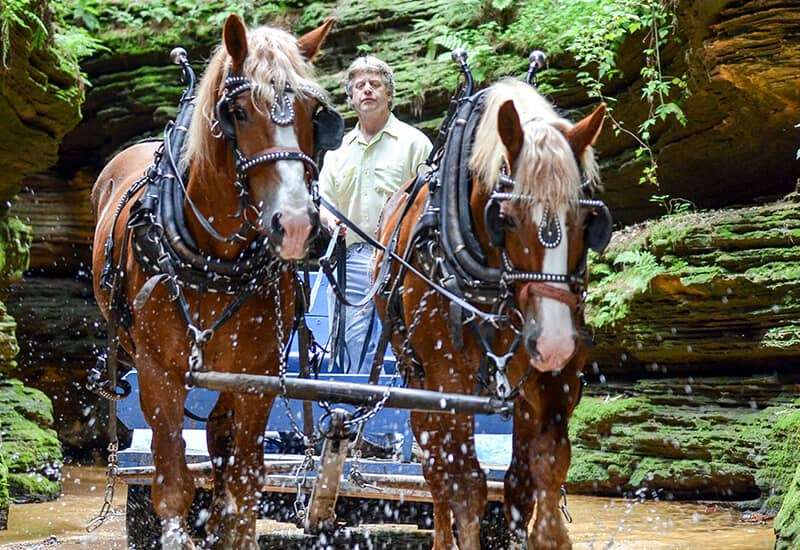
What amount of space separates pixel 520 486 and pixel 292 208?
143cm

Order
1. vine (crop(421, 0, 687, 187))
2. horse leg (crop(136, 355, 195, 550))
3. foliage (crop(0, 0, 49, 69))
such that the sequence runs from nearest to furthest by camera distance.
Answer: horse leg (crop(136, 355, 195, 550)) → foliage (crop(0, 0, 49, 69)) → vine (crop(421, 0, 687, 187))

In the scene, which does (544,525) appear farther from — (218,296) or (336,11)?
(336,11)

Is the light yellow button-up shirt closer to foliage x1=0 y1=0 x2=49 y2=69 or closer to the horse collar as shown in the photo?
the horse collar

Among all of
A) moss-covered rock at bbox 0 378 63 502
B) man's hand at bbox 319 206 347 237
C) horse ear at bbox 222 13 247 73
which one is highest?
horse ear at bbox 222 13 247 73

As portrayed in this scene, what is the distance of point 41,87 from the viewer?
28.3ft

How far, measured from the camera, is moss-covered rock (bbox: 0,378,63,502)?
9234mm

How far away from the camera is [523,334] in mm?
3531

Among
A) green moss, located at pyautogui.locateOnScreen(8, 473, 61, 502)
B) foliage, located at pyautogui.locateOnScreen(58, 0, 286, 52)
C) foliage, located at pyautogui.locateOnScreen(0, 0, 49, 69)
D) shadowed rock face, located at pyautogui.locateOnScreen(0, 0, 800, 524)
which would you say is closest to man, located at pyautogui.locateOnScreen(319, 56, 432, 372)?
shadowed rock face, located at pyautogui.locateOnScreen(0, 0, 800, 524)

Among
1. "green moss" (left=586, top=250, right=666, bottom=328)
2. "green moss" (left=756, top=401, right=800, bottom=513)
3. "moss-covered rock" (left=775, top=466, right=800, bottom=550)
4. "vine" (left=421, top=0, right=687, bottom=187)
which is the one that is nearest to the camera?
"moss-covered rock" (left=775, top=466, right=800, bottom=550)

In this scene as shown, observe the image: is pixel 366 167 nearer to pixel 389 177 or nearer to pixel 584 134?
pixel 389 177

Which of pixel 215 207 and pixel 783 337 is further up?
pixel 215 207

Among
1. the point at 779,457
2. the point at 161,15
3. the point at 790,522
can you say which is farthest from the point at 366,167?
the point at 161,15

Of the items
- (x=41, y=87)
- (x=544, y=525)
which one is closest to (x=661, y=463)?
(x=544, y=525)

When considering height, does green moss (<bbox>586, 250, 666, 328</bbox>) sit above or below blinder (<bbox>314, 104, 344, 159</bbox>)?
below
